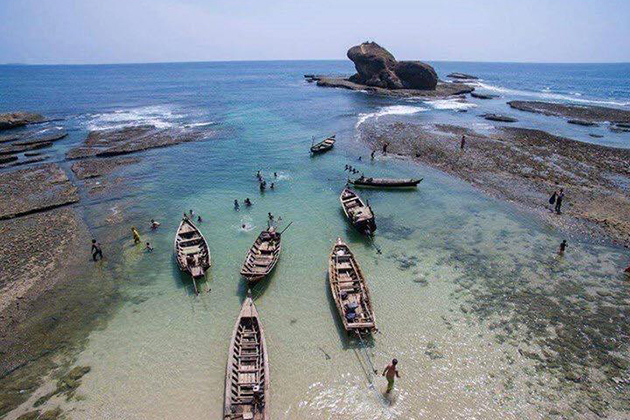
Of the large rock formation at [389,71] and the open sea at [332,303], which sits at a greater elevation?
the large rock formation at [389,71]

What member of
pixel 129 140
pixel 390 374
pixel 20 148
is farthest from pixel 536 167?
pixel 20 148

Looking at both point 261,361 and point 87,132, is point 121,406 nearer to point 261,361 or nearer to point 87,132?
point 261,361

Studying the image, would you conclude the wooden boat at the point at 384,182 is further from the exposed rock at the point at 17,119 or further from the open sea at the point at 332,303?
the exposed rock at the point at 17,119

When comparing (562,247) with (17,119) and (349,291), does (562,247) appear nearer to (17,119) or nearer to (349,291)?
(349,291)

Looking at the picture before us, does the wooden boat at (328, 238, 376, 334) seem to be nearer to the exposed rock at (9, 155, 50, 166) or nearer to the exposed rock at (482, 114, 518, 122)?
the exposed rock at (9, 155, 50, 166)

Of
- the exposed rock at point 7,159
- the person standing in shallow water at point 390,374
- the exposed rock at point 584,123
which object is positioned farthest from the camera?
the exposed rock at point 584,123

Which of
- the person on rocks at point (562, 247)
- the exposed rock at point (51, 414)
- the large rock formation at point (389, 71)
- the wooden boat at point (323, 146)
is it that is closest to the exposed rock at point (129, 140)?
the wooden boat at point (323, 146)
